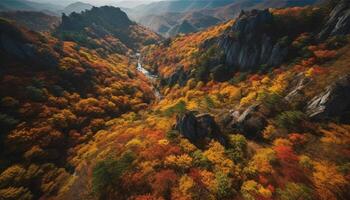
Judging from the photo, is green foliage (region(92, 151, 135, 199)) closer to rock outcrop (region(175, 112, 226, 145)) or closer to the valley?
the valley

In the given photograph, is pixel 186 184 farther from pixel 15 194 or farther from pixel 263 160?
pixel 15 194

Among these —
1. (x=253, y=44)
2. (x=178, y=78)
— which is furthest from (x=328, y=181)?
(x=178, y=78)

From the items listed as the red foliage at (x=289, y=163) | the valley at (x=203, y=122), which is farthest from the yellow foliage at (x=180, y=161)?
the red foliage at (x=289, y=163)

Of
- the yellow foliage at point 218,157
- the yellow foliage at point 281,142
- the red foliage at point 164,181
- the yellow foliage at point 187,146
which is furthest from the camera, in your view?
the yellow foliage at point 187,146

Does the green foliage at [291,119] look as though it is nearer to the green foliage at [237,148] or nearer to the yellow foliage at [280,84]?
the green foliage at [237,148]

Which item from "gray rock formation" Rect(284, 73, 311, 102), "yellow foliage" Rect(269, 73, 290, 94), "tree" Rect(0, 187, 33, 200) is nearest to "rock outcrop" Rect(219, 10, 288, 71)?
"yellow foliage" Rect(269, 73, 290, 94)

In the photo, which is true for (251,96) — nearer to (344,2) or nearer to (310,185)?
(310,185)
